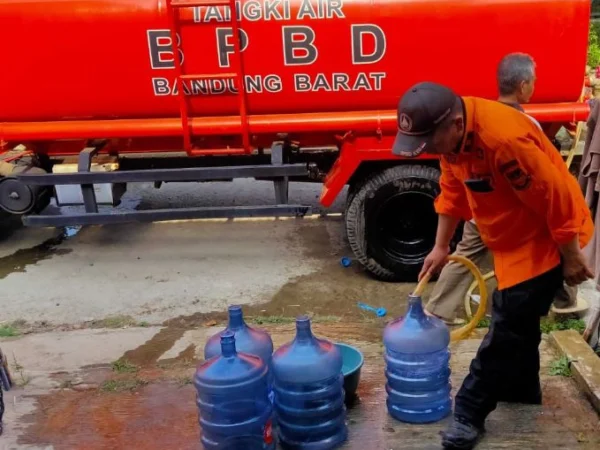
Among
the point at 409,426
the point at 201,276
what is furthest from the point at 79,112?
the point at 409,426

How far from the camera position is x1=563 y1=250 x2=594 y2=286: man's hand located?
2529 mm

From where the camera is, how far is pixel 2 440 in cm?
317

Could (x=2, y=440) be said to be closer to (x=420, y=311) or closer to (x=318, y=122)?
(x=420, y=311)

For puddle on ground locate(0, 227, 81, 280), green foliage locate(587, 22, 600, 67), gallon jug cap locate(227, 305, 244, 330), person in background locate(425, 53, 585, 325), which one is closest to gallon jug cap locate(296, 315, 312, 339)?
gallon jug cap locate(227, 305, 244, 330)

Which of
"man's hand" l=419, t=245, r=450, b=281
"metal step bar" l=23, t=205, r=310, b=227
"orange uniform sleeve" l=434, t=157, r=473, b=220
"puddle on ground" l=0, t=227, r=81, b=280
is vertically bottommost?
"puddle on ground" l=0, t=227, r=81, b=280

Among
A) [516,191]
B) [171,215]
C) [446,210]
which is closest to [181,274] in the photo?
[171,215]

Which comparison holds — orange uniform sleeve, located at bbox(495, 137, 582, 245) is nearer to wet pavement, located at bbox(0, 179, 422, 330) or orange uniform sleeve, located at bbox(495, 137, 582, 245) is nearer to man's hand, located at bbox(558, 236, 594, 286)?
man's hand, located at bbox(558, 236, 594, 286)

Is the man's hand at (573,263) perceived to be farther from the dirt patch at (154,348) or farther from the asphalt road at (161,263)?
the asphalt road at (161,263)

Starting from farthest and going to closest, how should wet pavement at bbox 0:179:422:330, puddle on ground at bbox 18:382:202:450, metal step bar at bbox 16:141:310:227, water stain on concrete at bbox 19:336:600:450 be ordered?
metal step bar at bbox 16:141:310:227 → wet pavement at bbox 0:179:422:330 → puddle on ground at bbox 18:382:202:450 → water stain on concrete at bbox 19:336:600:450

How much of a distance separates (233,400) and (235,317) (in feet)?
1.32

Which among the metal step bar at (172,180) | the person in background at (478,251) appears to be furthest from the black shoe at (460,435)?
the metal step bar at (172,180)

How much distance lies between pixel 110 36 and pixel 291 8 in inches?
57.1

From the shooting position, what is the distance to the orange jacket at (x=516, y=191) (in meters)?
2.37

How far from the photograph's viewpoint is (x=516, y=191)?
242 centimetres
